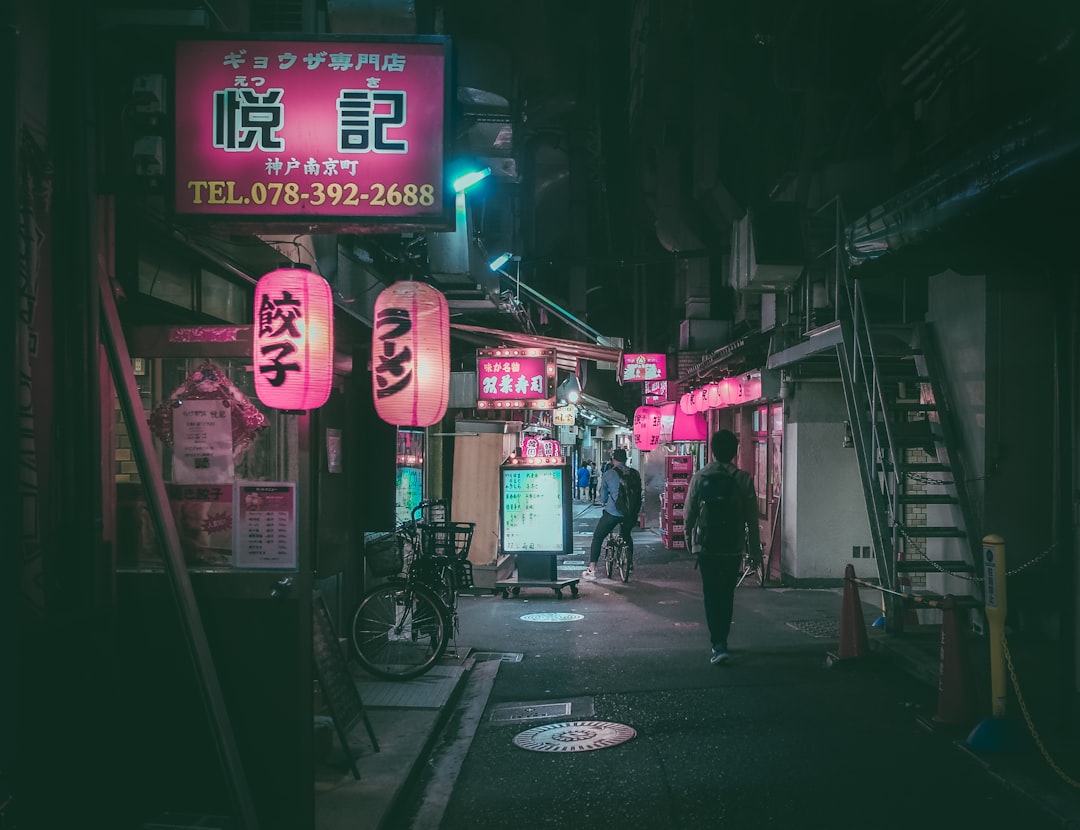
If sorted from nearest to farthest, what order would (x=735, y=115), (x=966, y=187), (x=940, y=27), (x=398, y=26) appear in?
(x=966, y=187) < (x=398, y=26) < (x=940, y=27) < (x=735, y=115)

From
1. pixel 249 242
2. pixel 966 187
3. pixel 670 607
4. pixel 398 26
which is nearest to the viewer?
pixel 966 187

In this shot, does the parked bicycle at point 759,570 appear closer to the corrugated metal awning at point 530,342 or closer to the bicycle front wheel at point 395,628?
the corrugated metal awning at point 530,342

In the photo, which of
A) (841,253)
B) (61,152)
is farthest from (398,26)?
(841,253)

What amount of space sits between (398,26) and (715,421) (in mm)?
18771

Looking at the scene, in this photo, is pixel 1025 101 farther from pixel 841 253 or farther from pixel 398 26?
pixel 398 26

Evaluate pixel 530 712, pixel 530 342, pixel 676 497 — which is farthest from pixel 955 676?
pixel 676 497

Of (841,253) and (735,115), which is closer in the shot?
(841,253)

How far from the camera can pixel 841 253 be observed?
11.6 meters

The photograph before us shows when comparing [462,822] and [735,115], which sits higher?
[735,115]

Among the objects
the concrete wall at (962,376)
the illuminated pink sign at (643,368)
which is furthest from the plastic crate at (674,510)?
the concrete wall at (962,376)

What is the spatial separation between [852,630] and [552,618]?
503 cm

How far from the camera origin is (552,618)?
12984mm

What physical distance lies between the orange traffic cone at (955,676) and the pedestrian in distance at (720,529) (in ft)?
9.41

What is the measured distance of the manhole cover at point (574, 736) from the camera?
7.08 m
